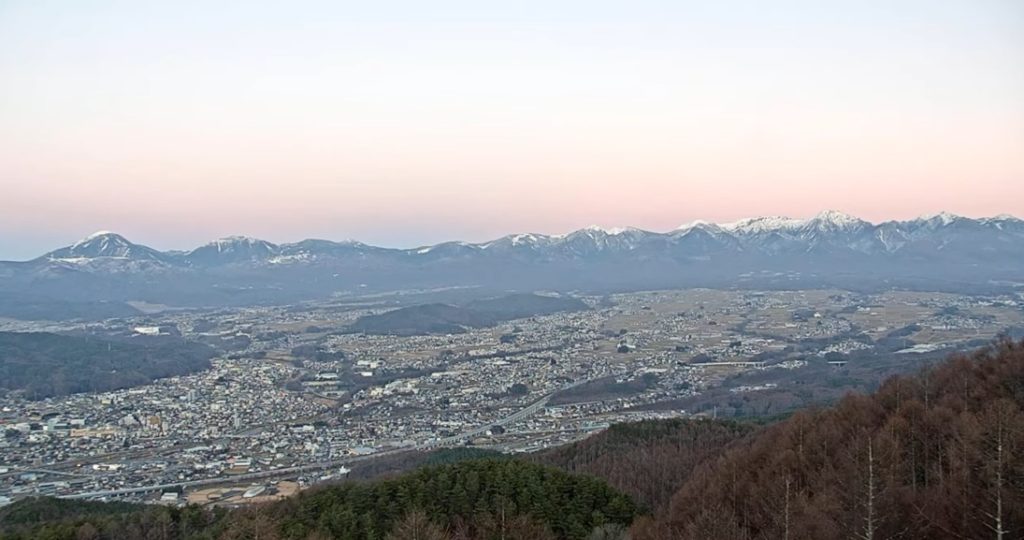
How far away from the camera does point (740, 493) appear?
16938mm

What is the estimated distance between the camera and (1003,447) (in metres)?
11.8

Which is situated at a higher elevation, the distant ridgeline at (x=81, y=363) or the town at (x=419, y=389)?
the distant ridgeline at (x=81, y=363)

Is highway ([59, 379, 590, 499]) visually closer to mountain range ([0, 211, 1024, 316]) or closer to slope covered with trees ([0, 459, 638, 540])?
slope covered with trees ([0, 459, 638, 540])

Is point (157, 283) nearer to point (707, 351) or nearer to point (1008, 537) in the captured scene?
point (707, 351)

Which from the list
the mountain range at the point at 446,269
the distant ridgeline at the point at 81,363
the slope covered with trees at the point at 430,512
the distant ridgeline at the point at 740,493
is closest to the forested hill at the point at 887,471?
the distant ridgeline at the point at 740,493

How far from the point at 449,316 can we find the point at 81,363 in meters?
41.2

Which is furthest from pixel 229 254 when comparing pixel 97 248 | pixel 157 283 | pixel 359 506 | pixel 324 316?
pixel 359 506

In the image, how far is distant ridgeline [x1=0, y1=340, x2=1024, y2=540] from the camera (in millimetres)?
11688

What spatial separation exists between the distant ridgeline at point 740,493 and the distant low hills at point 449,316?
5811 centimetres

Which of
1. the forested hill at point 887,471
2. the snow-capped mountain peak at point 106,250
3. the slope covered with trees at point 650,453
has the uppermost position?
the snow-capped mountain peak at point 106,250

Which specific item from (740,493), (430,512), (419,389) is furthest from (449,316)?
(740,493)

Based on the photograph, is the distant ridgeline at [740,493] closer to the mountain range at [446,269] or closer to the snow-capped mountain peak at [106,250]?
the mountain range at [446,269]

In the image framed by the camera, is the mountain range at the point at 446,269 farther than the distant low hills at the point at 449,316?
Yes

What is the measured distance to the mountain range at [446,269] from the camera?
130250 mm
